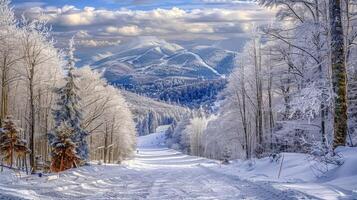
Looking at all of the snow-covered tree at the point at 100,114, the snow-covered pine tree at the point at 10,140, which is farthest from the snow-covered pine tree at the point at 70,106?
the snow-covered pine tree at the point at 10,140

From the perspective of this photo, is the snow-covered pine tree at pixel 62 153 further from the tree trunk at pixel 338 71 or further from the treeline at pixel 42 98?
the tree trunk at pixel 338 71

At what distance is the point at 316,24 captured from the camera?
16.7 metres

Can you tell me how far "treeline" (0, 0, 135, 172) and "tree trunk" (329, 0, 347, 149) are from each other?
20291 millimetres

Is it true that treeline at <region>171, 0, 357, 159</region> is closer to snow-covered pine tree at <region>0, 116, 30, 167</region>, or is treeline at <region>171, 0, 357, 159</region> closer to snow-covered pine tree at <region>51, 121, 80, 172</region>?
snow-covered pine tree at <region>51, 121, 80, 172</region>

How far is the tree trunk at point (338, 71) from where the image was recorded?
13056 mm

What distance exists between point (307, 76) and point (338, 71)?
8.09 meters

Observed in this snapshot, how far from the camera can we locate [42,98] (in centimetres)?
4694

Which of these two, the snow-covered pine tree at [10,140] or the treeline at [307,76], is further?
the snow-covered pine tree at [10,140]

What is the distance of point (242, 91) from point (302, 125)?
2084 centimetres

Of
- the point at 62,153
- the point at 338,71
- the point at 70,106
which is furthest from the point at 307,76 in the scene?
the point at 70,106

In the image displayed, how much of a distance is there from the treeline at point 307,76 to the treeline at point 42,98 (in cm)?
1540

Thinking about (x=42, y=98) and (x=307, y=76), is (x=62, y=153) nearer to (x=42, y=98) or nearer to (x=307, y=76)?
(x=42, y=98)

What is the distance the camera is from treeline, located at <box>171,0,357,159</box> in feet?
43.5

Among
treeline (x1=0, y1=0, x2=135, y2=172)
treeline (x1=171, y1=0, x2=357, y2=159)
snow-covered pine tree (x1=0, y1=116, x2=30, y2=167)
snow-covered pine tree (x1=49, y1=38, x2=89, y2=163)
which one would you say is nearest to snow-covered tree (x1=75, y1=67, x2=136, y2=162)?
treeline (x1=0, y1=0, x2=135, y2=172)
